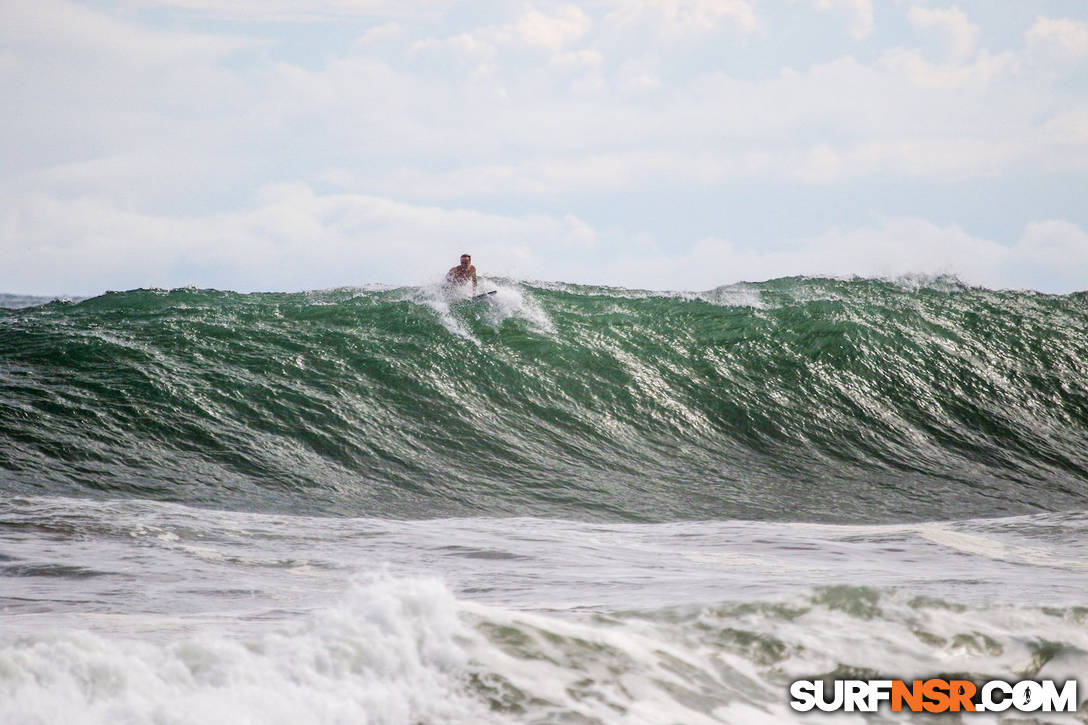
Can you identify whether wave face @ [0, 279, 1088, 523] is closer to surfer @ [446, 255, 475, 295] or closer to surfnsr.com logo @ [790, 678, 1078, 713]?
surfer @ [446, 255, 475, 295]

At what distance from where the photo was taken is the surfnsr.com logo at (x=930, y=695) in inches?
139

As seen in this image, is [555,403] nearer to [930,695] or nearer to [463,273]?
[463,273]

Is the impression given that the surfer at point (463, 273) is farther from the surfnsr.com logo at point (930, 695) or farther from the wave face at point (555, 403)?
the surfnsr.com logo at point (930, 695)

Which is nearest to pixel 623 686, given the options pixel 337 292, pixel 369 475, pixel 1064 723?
pixel 1064 723

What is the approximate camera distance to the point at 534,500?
1023 centimetres

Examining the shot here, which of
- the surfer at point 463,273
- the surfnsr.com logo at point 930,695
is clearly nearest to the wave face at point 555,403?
the surfer at point 463,273

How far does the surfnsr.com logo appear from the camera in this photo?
3.52 metres

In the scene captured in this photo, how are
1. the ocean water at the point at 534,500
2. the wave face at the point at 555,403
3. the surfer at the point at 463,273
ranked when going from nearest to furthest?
the ocean water at the point at 534,500 < the wave face at the point at 555,403 < the surfer at the point at 463,273

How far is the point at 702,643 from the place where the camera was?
3803 mm

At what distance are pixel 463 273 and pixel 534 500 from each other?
19.3 feet

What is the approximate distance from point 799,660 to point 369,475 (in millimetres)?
7090

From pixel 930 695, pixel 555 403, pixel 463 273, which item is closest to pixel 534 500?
pixel 555 403

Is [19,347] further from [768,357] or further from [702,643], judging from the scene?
[702,643]

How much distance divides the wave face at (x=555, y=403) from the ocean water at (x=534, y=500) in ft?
0.17
